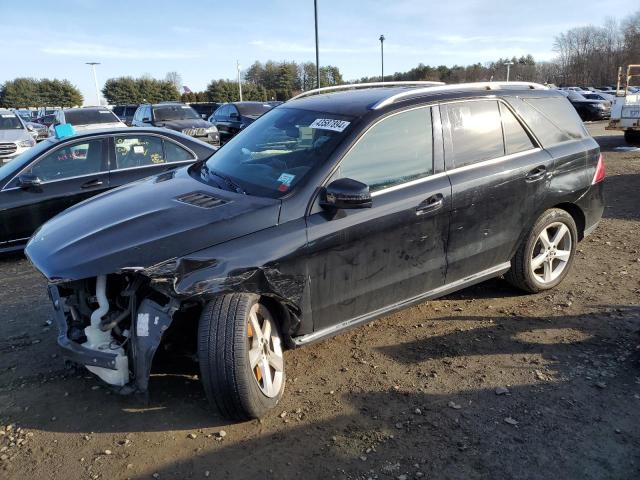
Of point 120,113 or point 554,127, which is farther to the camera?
point 120,113

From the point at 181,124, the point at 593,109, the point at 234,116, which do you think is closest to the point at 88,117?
the point at 181,124

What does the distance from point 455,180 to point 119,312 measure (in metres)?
2.43

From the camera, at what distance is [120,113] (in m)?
26.7

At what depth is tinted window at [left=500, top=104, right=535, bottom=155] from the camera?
13.2 feet

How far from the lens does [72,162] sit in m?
6.18

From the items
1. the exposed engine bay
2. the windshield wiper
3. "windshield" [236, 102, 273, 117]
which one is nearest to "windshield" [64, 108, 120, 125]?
"windshield" [236, 102, 273, 117]

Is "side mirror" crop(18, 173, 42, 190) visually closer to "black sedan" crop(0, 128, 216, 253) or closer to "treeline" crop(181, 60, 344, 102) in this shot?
"black sedan" crop(0, 128, 216, 253)

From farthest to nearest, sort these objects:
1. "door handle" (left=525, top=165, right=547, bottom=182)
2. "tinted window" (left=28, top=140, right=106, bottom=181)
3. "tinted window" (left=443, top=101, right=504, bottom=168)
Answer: "tinted window" (left=28, top=140, right=106, bottom=181) < "door handle" (left=525, top=165, right=547, bottom=182) < "tinted window" (left=443, top=101, right=504, bottom=168)

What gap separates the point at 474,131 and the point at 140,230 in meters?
2.57

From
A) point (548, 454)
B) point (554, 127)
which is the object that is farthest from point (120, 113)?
point (548, 454)

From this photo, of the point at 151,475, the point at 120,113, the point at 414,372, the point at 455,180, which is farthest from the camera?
the point at 120,113

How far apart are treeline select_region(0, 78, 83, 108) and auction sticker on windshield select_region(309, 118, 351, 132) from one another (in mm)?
71958

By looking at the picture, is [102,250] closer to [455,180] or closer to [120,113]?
[455,180]

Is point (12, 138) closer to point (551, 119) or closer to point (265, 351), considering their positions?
point (265, 351)
